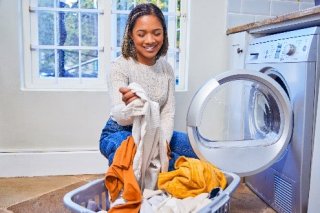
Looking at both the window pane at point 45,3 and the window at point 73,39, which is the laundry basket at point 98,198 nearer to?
the window at point 73,39

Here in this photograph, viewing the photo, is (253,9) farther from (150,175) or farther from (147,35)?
(150,175)

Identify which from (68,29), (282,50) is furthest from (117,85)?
(68,29)

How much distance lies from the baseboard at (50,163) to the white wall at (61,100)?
0.9 inches

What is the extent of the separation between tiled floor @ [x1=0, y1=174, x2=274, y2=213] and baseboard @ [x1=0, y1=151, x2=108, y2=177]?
0.04 m

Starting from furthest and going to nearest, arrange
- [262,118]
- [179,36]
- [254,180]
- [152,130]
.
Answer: [179,36]
[254,180]
[262,118]
[152,130]

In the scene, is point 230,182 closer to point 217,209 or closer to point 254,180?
point 217,209

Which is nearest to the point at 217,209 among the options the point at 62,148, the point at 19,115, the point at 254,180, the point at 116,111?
the point at 116,111

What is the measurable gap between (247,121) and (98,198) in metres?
0.94

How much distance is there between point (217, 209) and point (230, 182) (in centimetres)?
28

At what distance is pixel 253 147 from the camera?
1471mm

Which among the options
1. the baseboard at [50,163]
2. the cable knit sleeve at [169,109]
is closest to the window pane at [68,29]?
the baseboard at [50,163]

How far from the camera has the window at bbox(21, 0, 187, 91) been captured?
1.92 m

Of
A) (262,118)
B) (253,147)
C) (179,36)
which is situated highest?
(179,36)

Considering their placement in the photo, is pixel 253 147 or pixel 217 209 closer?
pixel 217 209
